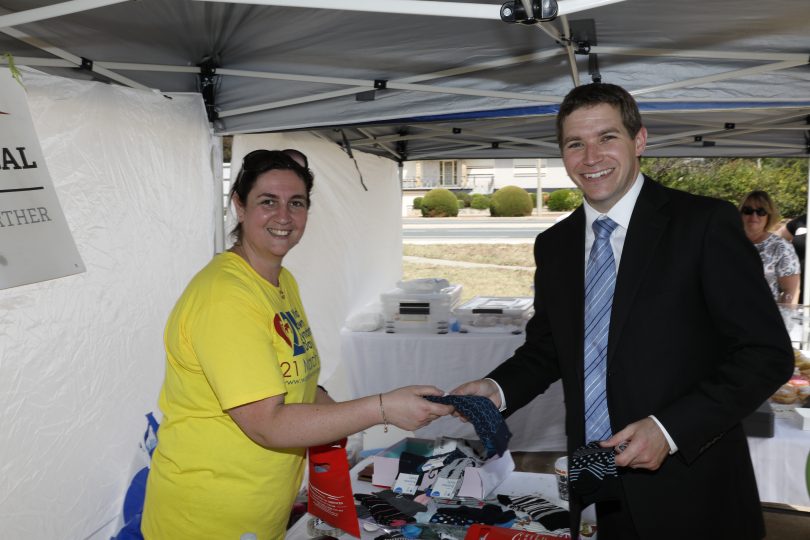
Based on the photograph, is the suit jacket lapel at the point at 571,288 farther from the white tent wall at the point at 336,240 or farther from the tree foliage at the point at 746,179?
the tree foliage at the point at 746,179

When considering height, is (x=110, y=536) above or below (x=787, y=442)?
below

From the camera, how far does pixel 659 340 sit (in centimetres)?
154

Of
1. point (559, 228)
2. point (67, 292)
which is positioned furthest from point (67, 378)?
point (559, 228)

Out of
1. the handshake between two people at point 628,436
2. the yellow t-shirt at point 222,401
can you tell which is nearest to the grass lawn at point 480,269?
the yellow t-shirt at point 222,401

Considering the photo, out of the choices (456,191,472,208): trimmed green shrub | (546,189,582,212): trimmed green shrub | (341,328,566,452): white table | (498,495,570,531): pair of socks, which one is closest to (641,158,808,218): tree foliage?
(546,189,582,212): trimmed green shrub

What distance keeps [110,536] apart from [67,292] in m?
1.04

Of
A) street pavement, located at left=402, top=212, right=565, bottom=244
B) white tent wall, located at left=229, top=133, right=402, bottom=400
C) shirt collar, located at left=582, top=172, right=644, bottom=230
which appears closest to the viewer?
shirt collar, located at left=582, top=172, right=644, bottom=230

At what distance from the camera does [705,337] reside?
1538 millimetres

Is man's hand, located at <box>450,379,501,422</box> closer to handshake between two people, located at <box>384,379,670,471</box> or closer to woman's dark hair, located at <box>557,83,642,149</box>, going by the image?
handshake between two people, located at <box>384,379,670,471</box>

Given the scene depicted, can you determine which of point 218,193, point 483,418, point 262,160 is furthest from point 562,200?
point 483,418

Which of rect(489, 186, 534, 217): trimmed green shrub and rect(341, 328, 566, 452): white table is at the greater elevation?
rect(489, 186, 534, 217): trimmed green shrub

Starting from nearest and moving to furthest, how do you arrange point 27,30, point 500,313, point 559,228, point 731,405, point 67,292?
point 731,405
point 559,228
point 27,30
point 67,292
point 500,313

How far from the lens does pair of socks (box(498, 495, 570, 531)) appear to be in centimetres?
203

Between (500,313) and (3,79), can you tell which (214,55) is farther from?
(500,313)
